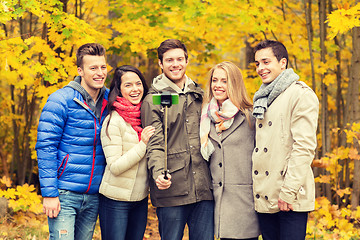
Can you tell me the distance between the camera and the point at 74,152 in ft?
9.34

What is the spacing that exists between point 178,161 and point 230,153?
1.30ft

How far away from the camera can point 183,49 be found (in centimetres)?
301

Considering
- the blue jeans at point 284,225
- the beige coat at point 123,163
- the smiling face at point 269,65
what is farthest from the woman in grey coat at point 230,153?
the beige coat at point 123,163

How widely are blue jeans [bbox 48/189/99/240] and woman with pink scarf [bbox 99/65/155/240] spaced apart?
0.09 metres

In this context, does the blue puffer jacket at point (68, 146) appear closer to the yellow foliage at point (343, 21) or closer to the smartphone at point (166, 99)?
the smartphone at point (166, 99)

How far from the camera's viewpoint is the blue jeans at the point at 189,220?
9.37ft

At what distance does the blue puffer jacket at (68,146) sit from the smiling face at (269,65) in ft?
4.32

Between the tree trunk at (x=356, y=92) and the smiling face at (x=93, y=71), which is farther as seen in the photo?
the tree trunk at (x=356, y=92)

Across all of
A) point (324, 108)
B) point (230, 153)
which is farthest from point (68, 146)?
point (324, 108)

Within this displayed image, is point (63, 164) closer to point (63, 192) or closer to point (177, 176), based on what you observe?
point (63, 192)

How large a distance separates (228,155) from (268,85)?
60 cm

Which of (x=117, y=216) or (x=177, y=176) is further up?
(x=177, y=176)

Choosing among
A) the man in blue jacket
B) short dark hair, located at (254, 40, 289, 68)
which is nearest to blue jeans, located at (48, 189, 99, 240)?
the man in blue jacket

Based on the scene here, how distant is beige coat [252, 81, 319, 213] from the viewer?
2.48 meters
